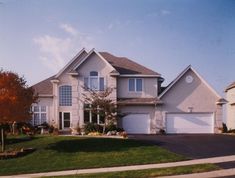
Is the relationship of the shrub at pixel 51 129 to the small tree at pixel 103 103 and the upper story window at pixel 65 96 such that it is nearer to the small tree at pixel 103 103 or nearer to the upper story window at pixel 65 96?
the upper story window at pixel 65 96

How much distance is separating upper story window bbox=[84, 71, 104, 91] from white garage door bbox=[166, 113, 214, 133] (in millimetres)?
6856

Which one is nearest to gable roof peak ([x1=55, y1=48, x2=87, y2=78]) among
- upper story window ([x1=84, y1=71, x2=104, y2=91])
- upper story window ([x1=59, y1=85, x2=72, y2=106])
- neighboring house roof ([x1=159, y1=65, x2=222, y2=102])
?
upper story window ([x1=59, y1=85, x2=72, y2=106])

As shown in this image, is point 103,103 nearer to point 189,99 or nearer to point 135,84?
point 135,84

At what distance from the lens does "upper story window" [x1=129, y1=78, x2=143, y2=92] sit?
129 feet

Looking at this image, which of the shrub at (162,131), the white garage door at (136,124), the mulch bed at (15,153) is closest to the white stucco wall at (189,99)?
the shrub at (162,131)

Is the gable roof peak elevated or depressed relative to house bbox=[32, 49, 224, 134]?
elevated

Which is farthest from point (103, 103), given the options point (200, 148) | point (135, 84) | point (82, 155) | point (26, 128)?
point (82, 155)

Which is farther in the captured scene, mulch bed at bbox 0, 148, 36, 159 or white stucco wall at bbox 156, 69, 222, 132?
white stucco wall at bbox 156, 69, 222, 132

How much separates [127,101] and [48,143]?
13509 millimetres

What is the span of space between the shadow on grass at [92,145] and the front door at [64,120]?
11.8m

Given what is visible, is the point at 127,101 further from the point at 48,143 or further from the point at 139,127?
the point at 48,143

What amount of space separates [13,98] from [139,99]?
1648 centimetres

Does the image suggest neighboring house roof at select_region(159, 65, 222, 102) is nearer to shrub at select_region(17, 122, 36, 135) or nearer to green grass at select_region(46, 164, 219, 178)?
shrub at select_region(17, 122, 36, 135)

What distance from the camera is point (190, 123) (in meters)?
37.9
